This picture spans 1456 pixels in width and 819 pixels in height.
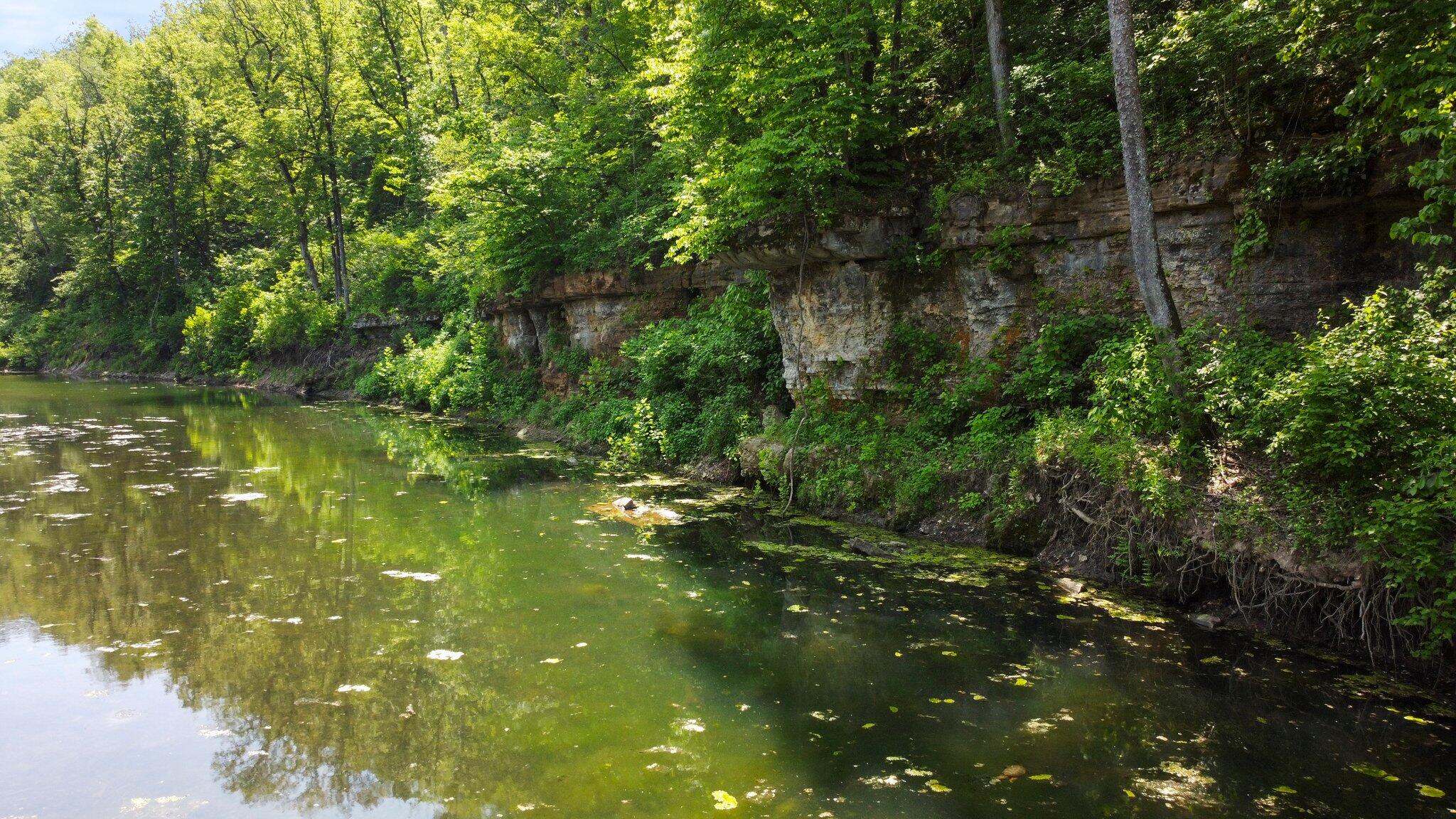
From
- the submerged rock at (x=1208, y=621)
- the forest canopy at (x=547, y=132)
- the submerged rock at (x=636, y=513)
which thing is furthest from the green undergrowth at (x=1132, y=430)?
the submerged rock at (x=636, y=513)

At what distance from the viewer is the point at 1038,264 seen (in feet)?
37.7

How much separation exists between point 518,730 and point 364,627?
283cm

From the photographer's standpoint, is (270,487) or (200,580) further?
(270,487)

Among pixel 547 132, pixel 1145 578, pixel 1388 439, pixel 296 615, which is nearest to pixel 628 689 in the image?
pixel 296 615

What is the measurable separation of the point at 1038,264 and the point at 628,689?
809 cm

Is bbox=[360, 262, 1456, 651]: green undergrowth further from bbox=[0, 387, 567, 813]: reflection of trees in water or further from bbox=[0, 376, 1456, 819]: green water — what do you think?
bbox=[0, 387, 567, 813]: reflection of trees in water

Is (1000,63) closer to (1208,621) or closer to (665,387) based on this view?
(1208,621)

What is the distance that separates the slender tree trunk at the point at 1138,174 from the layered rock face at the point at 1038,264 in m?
0.97

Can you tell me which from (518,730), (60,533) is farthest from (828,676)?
(60,533)

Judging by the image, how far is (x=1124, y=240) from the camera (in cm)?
1072

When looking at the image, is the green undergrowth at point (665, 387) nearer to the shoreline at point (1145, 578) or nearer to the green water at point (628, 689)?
the shoreline at point (1145, 578)

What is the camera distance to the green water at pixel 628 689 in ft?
17.8

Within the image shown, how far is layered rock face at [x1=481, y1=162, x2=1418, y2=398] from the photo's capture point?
30.0 ft

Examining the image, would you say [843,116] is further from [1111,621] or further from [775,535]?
[1111,621]
